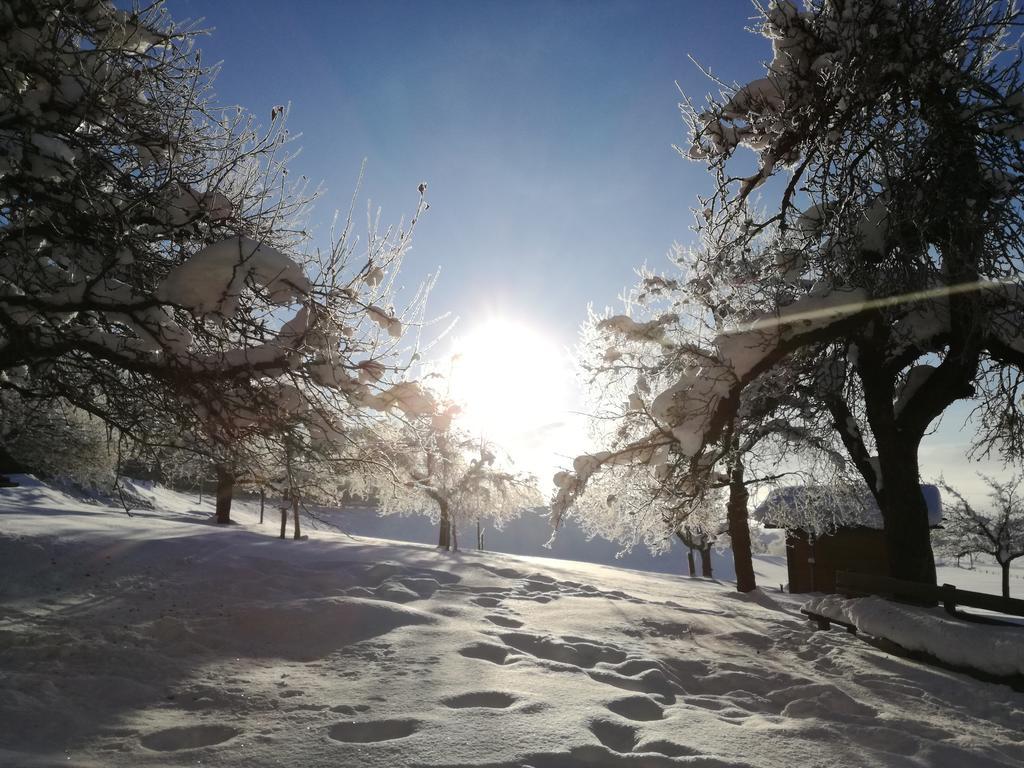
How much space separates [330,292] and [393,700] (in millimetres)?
3194

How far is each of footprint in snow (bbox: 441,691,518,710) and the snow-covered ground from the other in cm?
2

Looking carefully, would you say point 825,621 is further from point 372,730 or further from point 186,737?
point 186,737

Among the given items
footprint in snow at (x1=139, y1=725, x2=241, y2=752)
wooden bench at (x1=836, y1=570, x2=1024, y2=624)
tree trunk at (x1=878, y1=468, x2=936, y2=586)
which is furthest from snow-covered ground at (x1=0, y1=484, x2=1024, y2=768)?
tree trunk at (x1=878, y1=468, x2=936, y2=586)

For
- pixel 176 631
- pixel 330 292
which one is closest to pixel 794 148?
pixel 330 292

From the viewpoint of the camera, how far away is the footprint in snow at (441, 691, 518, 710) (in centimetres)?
362

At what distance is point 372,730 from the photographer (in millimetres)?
3203

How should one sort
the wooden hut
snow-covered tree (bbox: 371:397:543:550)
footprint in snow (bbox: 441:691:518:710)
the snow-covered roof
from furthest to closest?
1. snow-covered tree (bbox: 371:397:543:550)
2. the wooden hut
3. the snow-covered roof
4. footprint in snow (bbox: 441:691:518:710)

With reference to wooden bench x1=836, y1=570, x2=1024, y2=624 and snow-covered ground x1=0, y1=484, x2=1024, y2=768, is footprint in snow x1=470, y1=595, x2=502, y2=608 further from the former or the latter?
wooden bench x1=836, y1=570, x2=1024, y2=624

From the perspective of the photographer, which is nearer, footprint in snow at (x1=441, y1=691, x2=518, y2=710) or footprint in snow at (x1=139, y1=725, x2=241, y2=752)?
footprint in snow at (x1=139, y1=725, x2=241, y2=752)

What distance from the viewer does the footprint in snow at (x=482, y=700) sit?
362 centimetres

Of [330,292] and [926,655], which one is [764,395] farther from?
[330,292]

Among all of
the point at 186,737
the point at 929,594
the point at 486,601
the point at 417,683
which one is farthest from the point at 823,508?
the point at 186,737

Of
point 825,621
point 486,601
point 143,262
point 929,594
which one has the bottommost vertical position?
point 825,621

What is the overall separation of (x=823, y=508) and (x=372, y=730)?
18518mm
